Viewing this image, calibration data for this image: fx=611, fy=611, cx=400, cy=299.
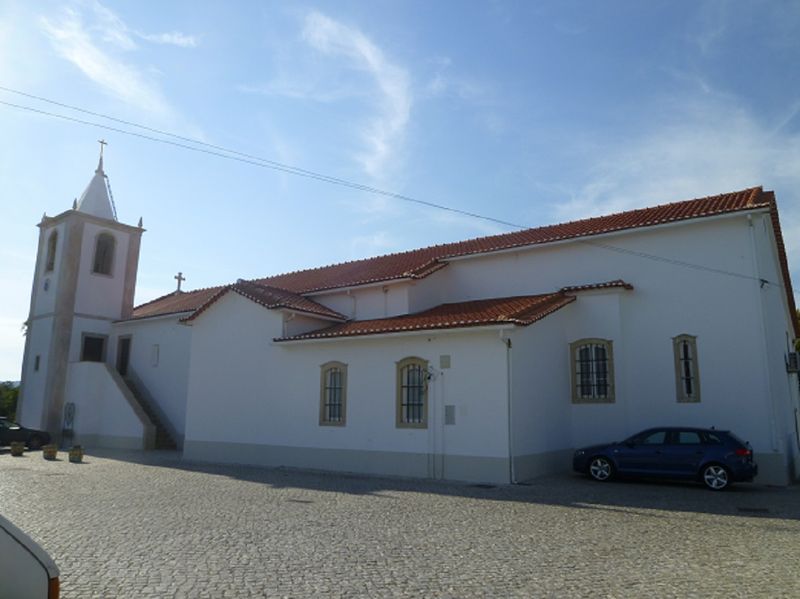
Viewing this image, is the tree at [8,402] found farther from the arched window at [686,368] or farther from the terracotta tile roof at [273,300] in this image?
the arched window at [686,368]

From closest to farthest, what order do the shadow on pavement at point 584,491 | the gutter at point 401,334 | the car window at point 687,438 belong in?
1. the shadow on pavement at point 584,491
2. the car window at point 687,438
3. the gutter at point 401,334

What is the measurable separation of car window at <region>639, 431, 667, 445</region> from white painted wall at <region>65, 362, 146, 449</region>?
20.6 meters

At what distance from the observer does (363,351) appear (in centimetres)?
1775

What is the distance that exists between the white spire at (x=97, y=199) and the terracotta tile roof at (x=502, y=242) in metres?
10.4

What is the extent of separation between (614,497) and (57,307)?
2594 centimetres

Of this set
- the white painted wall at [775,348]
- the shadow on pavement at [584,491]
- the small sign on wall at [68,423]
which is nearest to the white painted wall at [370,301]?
the shadow on pavement at [584,491]

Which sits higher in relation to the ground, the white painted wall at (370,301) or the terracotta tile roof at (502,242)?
the terracotta tile roof at (502,242)

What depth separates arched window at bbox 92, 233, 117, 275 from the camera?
30.2 metres

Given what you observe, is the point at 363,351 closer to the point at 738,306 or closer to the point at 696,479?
the point at 696,479

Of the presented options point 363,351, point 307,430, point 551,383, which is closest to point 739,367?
point 551,383

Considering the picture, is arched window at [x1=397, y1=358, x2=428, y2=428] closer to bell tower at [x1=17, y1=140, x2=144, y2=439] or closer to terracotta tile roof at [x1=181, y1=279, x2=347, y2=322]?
terracotta tile roof at [x1=181, y1=279, x2=347, y2=322]

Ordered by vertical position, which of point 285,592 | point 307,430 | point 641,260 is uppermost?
point 641,260

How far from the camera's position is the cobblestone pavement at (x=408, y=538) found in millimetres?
6594

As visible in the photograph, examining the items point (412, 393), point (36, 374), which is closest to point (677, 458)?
point (412, 393)
